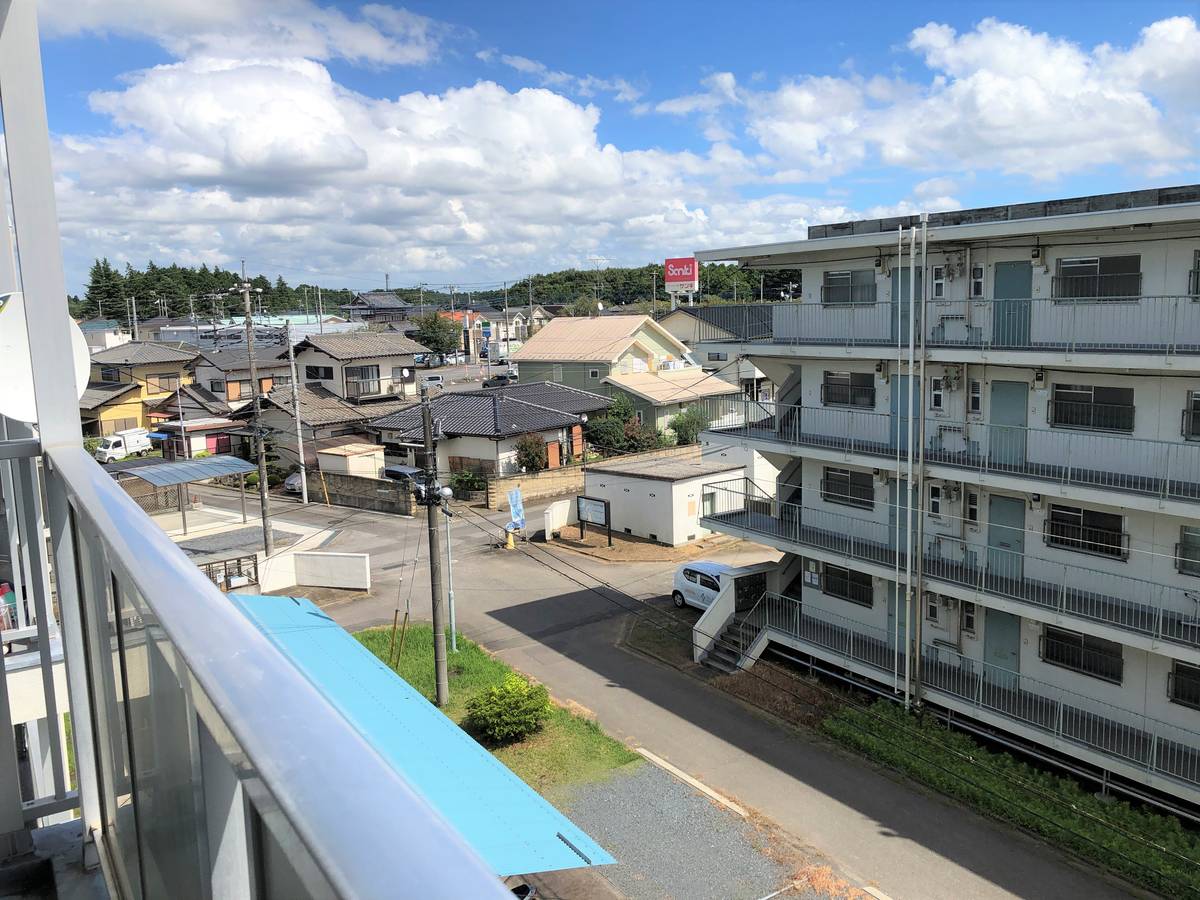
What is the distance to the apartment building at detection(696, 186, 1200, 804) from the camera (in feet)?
37.3

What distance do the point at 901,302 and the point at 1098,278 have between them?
296 cm

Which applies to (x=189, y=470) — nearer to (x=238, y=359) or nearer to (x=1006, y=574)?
(x=1006, y=574)

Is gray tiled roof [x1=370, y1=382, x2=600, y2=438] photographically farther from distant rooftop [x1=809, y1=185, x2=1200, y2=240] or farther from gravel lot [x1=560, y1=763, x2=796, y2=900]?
gravel lot [x1=560, y1=763, x2=796, y2=900]

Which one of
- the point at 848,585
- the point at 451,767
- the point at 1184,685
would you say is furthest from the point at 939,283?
the point at 451,767

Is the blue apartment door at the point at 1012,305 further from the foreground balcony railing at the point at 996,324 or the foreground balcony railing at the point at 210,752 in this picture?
the foreground balcony railing at the point at 210,752

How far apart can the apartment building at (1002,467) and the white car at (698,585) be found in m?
1.55

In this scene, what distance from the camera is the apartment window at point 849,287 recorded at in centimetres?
1496

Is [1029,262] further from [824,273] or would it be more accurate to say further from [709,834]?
[709,834]

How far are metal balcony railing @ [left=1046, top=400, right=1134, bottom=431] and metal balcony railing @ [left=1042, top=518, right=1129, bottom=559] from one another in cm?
140

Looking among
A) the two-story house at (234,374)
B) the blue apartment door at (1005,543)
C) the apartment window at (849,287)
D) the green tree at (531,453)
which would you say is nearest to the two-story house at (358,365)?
the two-story house at (234,374)

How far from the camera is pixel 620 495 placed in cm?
2577

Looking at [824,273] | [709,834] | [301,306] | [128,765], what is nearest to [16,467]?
[128,765]

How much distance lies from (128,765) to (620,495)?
23.9m

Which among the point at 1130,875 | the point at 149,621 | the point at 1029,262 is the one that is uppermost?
the point at 1029,262
